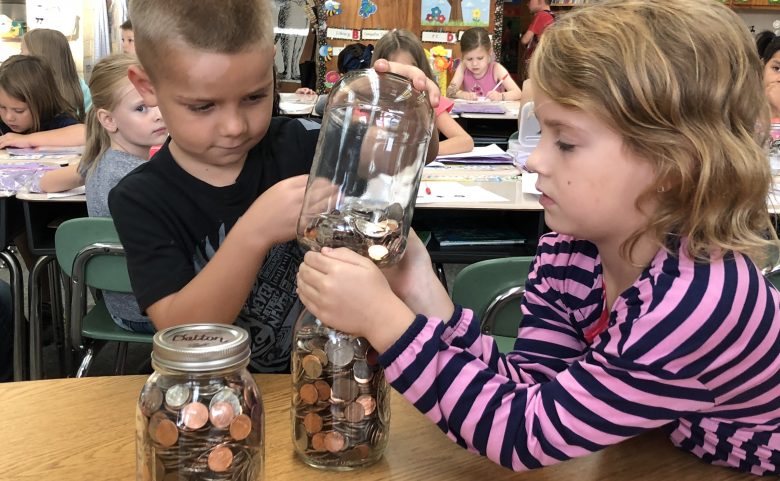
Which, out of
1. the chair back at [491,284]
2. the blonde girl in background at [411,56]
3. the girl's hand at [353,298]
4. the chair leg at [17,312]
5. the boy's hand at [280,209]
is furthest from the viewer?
the blonde girl in background at [411,56]

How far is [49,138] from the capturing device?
3098 mm

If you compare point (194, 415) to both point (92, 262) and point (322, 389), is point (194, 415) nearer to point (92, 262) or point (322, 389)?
point (322, 389)

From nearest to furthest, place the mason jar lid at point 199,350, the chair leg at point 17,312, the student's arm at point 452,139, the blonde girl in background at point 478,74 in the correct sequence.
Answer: the mason jar lid at point 199,350
the chair leg at point 17,312
the student's arm at point 452,139
the blonde girl in background at point 478,74

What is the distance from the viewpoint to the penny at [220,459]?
612mm

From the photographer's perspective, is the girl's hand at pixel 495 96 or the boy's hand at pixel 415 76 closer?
the boy's hand at pixel 415 76

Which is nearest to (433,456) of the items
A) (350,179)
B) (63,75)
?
(350,179)

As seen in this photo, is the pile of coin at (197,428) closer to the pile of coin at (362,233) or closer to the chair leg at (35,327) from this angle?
the pile of coin at (362,233)

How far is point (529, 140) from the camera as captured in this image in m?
2.83

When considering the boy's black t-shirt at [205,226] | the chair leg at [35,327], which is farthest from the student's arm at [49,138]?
the boy's black t-shirt at [205,226]

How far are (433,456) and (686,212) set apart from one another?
1.17 ft

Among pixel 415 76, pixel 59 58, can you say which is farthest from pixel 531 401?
pixel 59 58

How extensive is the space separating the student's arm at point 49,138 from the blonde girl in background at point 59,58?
69cm

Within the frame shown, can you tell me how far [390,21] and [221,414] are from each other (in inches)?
245

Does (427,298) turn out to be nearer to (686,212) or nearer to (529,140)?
(686,212)
